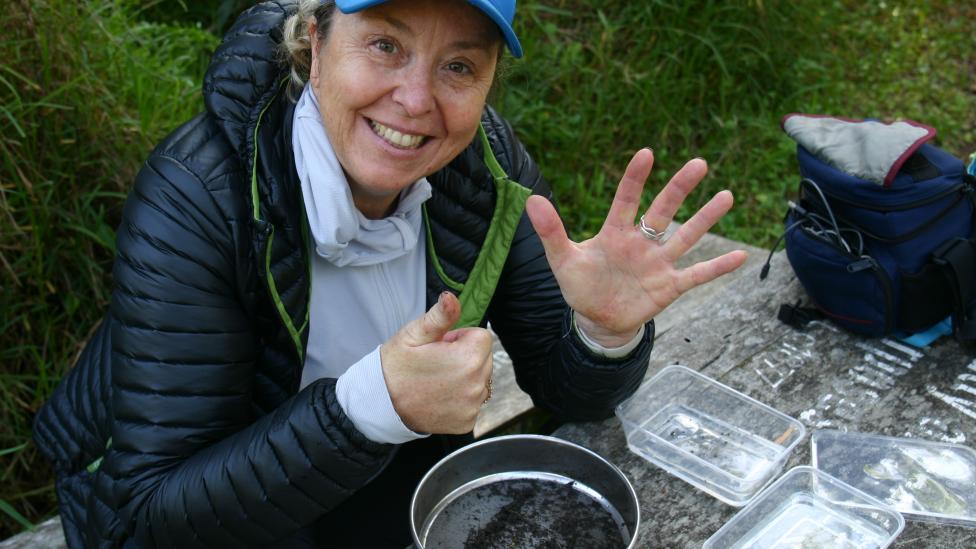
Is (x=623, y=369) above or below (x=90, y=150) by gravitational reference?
above

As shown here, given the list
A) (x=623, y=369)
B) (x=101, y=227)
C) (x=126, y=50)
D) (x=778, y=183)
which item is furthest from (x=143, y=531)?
(x=778, y=183)

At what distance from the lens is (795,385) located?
6.38 feet

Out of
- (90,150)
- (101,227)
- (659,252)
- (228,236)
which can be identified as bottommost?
(101,227)

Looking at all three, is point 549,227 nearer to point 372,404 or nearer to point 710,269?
point 710,269

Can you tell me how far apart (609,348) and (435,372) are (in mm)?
450

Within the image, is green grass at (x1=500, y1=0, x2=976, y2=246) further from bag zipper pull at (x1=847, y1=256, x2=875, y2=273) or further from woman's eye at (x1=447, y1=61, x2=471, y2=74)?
woman's eye at (x1=447, y1=61, x2=471, y2=74)

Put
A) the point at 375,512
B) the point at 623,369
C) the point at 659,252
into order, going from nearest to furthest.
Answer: the point at 659,252 → the point at 623,369 → the point at 375,512

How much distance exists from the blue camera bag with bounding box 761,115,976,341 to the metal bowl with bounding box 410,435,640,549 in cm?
92

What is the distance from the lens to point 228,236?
1617mm

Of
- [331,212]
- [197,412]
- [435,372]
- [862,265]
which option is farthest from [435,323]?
[862,265]

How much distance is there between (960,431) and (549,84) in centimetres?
297

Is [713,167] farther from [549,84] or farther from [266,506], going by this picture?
[266,506]

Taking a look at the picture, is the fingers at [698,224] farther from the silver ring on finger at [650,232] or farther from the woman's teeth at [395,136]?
the woman's teeth at [395,136]

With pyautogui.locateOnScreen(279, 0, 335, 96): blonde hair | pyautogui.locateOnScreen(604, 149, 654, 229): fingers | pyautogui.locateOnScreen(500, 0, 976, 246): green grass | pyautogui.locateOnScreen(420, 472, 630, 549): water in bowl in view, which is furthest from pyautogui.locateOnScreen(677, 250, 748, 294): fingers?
pyautogui.locateOnScreen(500, 0, 976, 246): green grass
